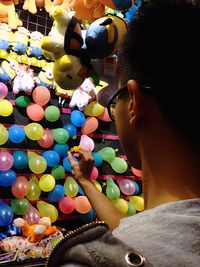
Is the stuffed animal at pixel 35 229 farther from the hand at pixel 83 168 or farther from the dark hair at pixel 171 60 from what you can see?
the dark hair at pixel 171 60

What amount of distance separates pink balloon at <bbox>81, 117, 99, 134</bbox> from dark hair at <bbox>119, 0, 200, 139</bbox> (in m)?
1.50

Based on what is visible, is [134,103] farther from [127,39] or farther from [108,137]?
[108,137]

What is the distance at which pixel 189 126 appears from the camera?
53cm

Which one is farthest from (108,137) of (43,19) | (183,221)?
(183,221)

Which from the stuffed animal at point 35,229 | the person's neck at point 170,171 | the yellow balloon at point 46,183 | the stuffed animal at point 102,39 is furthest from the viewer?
the yellow balloon at point 46,183

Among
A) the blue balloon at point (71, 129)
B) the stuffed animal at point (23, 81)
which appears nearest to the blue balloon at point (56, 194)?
the blue balloon at point (71, 129)

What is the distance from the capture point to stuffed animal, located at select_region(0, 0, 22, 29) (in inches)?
76.3

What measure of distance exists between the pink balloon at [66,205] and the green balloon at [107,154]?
0.38 meters

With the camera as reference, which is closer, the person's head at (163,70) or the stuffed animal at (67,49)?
the person's head at (163,70)

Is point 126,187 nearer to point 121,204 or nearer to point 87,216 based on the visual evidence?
point 121,204

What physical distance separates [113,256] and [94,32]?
0.88 meters

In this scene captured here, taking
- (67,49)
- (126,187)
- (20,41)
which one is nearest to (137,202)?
(126,187)

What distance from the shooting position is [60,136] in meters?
1.97

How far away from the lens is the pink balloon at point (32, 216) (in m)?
1.77
